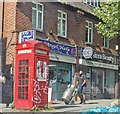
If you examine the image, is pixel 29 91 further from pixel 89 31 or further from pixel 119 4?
pixel 89 31

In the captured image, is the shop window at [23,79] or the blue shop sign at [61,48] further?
the blue shop sign at [61,48]

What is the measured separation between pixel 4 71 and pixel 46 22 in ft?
13.7

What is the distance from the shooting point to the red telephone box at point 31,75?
551 inches

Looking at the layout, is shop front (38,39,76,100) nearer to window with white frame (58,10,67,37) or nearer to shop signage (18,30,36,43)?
window with white frame (58,10,67,37)

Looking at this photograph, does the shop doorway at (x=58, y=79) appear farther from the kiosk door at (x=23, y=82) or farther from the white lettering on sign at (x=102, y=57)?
the kiosk door at (x=23, y=82)

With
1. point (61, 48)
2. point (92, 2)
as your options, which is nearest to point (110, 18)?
point (61, 48)

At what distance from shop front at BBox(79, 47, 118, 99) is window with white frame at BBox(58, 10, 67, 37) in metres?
2.13

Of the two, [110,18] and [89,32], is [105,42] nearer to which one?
[89,32]

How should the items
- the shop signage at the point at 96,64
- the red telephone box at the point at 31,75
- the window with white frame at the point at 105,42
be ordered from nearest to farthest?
the red telephone box at the point at 31,75
the shop signage at the point at 96,64
the window with white frame at the point at 105,42

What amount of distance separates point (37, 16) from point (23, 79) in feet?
22.6

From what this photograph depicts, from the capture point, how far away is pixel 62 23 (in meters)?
22.6

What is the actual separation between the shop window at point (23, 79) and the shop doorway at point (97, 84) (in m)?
11.3

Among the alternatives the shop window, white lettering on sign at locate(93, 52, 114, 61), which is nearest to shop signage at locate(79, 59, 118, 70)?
white lettering on sign at locate(93, 52, 114, 61)

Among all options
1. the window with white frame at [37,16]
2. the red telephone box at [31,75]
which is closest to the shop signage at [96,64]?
the window with white frame at [37,16]
